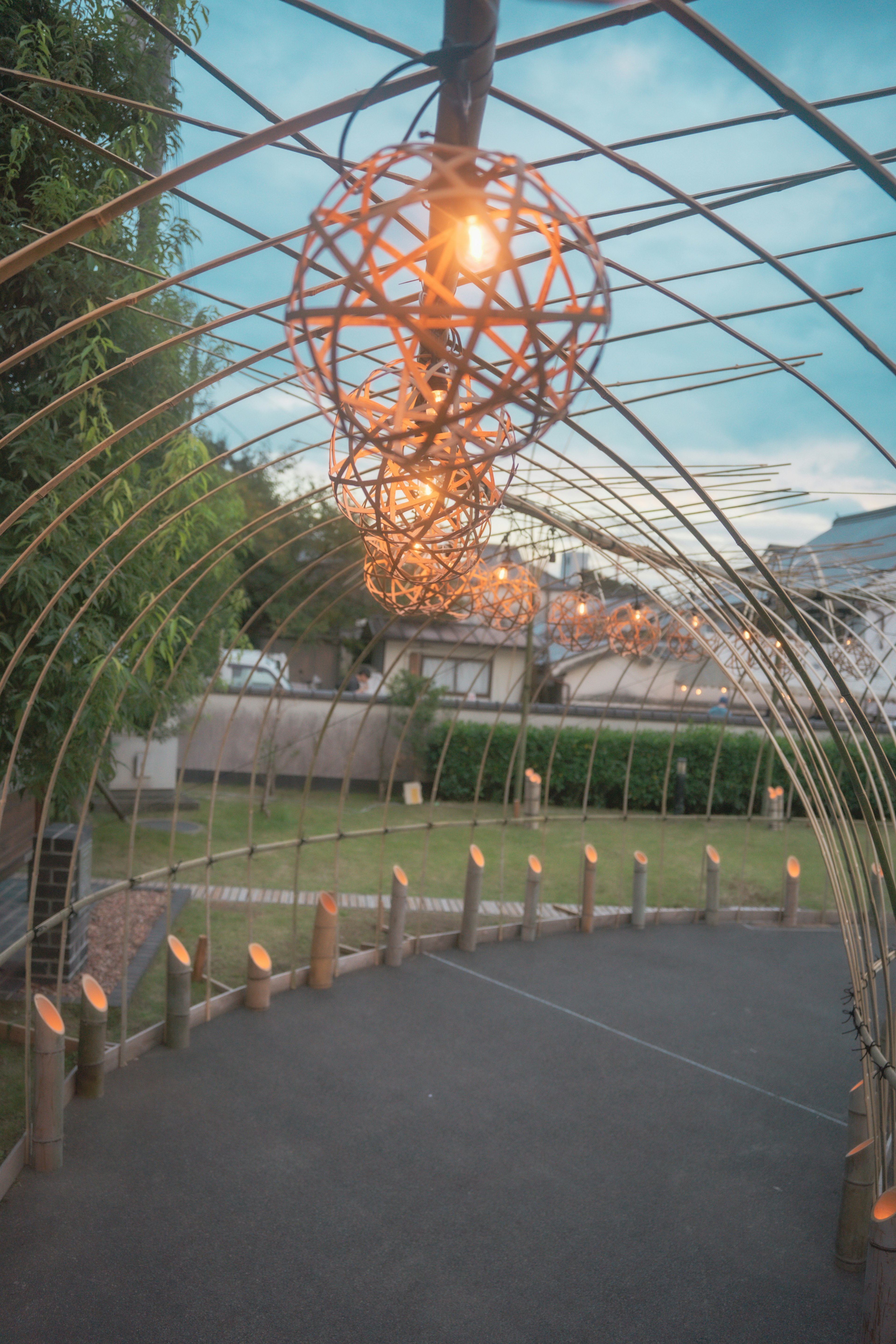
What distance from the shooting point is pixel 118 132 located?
608cm

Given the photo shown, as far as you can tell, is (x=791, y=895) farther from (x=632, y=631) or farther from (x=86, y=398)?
(x=86, y=398)

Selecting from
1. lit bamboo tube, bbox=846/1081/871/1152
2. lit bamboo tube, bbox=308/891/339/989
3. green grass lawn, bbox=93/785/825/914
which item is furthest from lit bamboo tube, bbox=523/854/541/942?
lit bamboo tube, bbox=846/1081/871/1152

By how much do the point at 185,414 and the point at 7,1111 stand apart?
5357 millimetres

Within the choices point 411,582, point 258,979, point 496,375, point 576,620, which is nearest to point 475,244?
point 496,375

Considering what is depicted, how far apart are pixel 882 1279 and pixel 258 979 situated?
444cm

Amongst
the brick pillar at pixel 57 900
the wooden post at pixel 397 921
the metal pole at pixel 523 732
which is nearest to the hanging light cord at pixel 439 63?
the brick pillar at pixel 57 900

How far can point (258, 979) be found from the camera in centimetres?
652

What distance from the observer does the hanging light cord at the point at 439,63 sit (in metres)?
1.79

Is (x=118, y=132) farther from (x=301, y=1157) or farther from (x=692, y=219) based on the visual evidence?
(x=301, y=1157)

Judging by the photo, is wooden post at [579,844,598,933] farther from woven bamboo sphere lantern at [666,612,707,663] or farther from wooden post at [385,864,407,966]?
woven bamboo sphere lantern at [666,612,707,663]

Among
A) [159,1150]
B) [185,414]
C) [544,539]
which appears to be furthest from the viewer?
[544,539]

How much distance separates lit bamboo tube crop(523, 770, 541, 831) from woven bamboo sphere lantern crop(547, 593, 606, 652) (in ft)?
6.98

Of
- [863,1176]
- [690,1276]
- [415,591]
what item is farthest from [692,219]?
[690,1276]

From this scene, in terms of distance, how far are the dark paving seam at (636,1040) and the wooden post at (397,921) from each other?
0.40 meters
